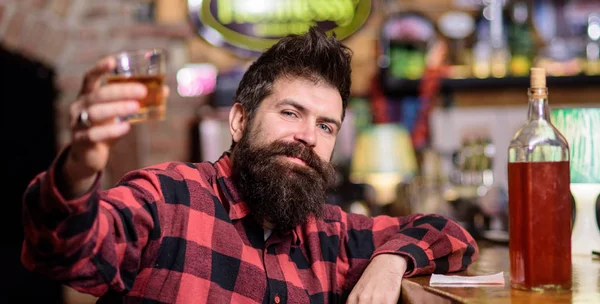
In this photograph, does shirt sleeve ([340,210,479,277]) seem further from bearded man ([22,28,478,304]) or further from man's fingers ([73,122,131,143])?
man's fingers ([73,122,131,143])

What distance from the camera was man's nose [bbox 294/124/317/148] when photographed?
1598 millimetres

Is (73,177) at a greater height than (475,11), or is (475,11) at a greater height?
(475,11)

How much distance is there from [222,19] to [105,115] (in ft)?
9.95

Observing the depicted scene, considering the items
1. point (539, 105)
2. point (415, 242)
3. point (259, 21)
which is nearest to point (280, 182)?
point (415, 242)

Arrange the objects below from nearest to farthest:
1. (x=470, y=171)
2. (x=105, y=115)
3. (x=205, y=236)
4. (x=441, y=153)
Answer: (x=105, y=115) → (x=205, y=236) → (x=470, y=171) → (x=441, y=153)

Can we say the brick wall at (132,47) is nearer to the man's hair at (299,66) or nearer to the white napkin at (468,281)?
the man's hair at (299,66)

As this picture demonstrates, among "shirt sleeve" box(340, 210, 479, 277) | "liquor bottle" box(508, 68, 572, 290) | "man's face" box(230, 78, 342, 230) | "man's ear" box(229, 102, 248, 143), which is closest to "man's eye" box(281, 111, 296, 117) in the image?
"man's face" box(230, 78, 342, 230)

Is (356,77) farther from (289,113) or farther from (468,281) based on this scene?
(468,281)

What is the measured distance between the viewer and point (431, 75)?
13.1ft

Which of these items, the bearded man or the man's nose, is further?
the man's nose

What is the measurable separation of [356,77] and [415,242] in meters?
2.67

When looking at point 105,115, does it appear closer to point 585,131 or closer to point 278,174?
point 278,174

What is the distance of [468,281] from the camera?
1.37 m

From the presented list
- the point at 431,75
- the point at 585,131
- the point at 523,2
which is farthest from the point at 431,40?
the point at 585,131
